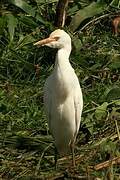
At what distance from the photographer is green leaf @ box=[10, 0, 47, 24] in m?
5.29

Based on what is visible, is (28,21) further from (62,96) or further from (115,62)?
(62,96)

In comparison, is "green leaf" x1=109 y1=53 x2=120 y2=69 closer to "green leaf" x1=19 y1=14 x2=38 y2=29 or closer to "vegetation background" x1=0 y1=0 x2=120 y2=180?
"vegetation background" x1=0 y1=0 x2=120 y2=180

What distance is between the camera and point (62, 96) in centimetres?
369

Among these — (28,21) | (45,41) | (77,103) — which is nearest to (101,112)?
(77,103)

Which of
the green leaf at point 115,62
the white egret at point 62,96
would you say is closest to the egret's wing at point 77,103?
the white egret at point 62,96

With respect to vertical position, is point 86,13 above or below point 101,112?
above

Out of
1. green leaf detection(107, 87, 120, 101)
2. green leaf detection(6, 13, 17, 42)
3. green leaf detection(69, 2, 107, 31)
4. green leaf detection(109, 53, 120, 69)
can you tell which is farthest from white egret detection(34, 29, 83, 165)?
Answer: green leaf detection(69, 2, 107, 31)

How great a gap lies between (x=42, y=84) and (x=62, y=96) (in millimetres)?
1099

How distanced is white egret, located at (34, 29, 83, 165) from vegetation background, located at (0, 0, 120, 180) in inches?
6.5

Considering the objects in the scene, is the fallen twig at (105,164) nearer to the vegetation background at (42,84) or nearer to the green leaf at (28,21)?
the vegetation background at (42,84)

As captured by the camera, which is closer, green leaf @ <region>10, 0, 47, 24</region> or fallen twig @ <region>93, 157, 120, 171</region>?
fallen twig @ <region>93, 157, 120, 171</region>

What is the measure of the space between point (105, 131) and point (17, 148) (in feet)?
1.84

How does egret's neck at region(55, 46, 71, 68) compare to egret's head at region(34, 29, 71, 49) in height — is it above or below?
below

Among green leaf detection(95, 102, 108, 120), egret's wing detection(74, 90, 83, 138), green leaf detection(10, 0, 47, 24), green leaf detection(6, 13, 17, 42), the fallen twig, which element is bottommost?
the fallen twig
